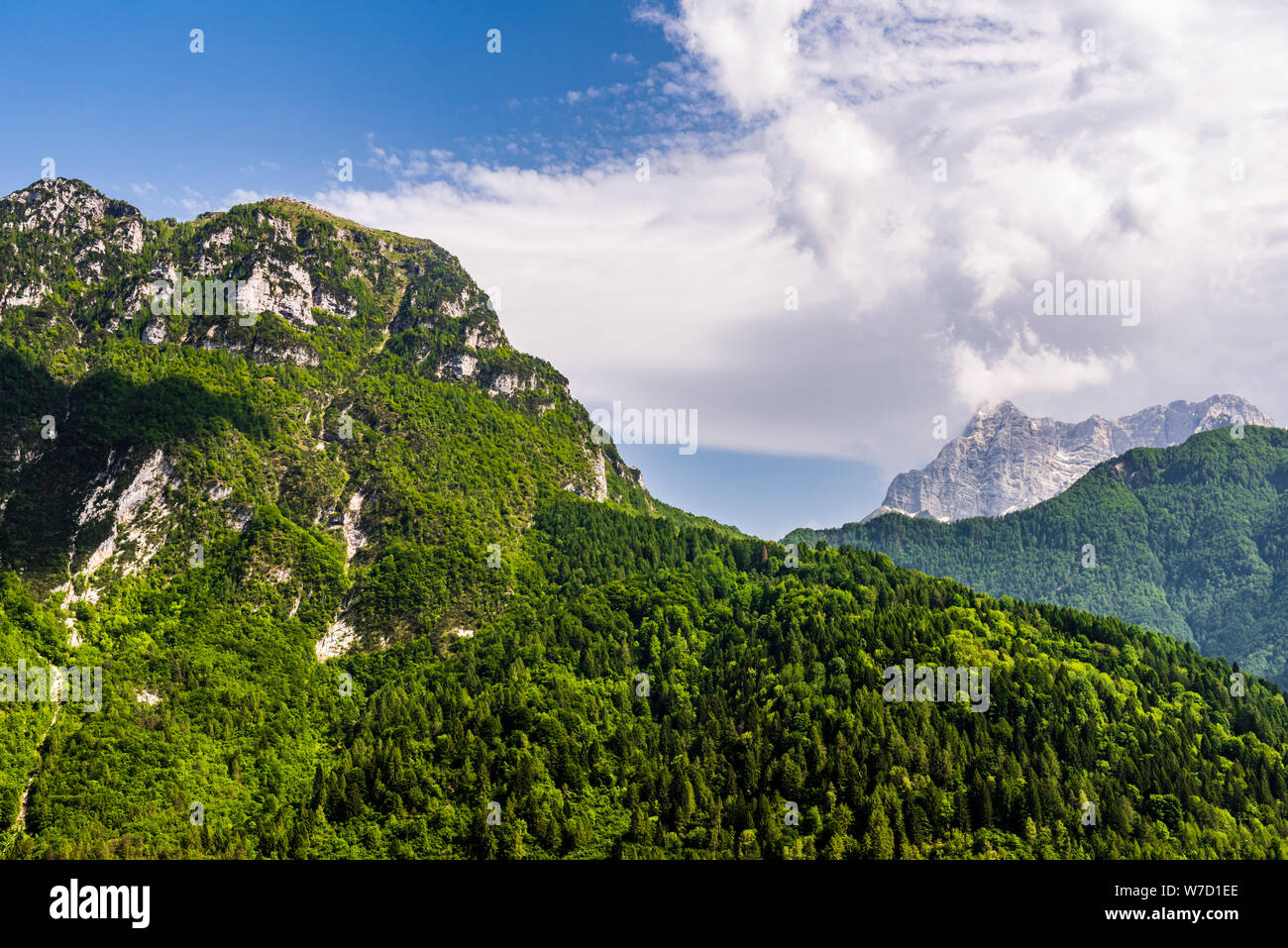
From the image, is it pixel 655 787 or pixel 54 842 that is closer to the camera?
pixel 54 842
